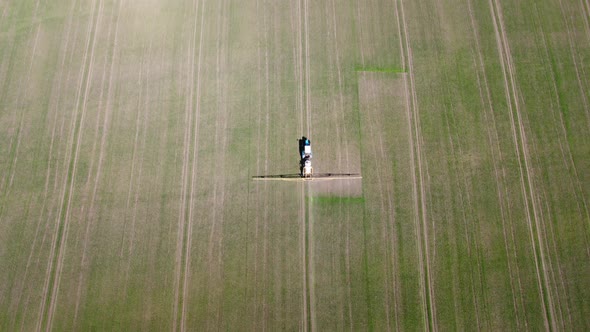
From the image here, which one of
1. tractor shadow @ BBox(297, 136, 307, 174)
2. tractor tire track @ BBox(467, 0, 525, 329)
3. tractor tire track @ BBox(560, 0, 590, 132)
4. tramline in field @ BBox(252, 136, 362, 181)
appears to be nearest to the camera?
tractor tire track @ BBox(467, 0, 525, 329)

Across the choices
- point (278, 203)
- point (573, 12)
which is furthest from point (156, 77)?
point (573, 12)

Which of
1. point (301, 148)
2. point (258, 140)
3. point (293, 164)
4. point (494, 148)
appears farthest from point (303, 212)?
point (494, 148)

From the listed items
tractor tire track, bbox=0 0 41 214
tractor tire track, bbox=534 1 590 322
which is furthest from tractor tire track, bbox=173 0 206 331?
tractor tire track, bbox=534 1 590 322

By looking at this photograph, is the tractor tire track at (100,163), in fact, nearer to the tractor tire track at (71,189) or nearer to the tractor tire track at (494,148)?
the tractor tire track at (71,189)

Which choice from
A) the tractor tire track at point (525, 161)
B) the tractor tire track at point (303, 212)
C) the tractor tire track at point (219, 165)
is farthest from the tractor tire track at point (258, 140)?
the tractor tire track at point (525, 161)

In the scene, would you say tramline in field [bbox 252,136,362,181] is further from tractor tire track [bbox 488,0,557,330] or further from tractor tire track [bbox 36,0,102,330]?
tractor tire track [bbox 36,0,102,330]

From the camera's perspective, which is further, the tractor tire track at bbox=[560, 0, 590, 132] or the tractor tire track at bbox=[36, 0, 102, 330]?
the tractor tire track at bbox=[560, 0, 590, 132]

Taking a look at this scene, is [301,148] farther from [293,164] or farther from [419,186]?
[419,186]
